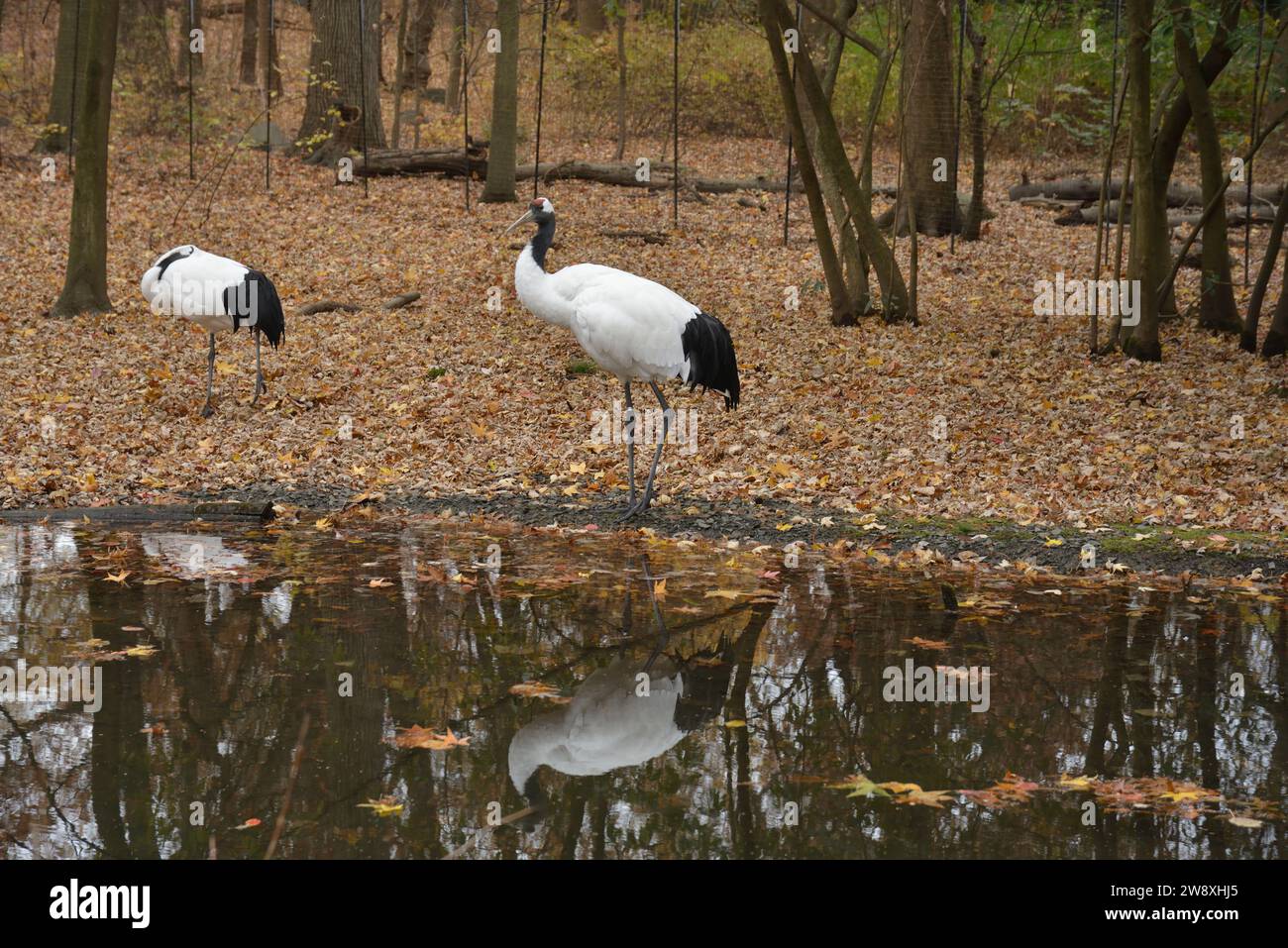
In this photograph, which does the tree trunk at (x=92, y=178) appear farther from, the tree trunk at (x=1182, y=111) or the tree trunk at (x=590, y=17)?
the tree trunk at (x=590, y=17)

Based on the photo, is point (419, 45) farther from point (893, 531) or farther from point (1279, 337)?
point (893, 531)

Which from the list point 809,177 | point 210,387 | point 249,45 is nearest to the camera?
point 210,387

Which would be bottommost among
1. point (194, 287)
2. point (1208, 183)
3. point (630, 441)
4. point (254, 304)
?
point (630, 441)

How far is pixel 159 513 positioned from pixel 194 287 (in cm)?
359

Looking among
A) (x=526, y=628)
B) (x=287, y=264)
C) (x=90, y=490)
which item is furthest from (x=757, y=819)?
(x=287, y=264)

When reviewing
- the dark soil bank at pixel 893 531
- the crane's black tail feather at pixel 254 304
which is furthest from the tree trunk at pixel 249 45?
the dark soil bank at pixel 893 531

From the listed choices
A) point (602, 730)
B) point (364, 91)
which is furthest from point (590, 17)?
point (602, 730)

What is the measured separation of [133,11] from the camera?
2470cm

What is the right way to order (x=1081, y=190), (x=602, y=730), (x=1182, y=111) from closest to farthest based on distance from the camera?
(x=602, y=730), (x=1182, y=111), (x=1081, y=190)

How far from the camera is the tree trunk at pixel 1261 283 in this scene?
11.7m

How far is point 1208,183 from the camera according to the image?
12.4 metres

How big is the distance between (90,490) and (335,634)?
4021 mm

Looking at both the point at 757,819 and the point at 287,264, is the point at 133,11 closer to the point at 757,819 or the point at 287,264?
the point at 287,264

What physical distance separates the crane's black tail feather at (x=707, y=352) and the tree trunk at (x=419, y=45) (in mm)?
20342
